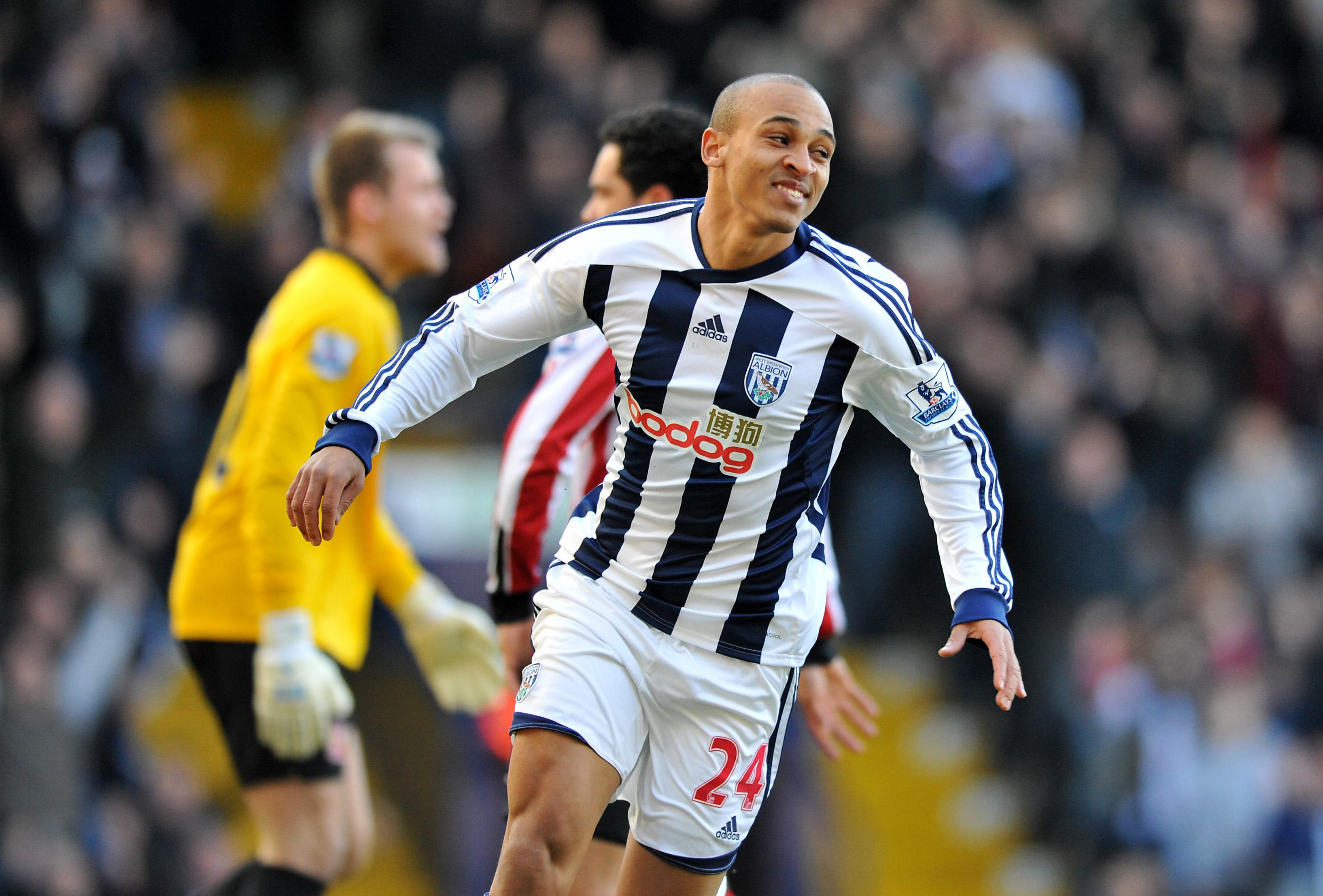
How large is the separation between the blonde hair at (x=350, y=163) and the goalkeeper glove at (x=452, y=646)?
1.43 meters

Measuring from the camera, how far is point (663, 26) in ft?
38.7

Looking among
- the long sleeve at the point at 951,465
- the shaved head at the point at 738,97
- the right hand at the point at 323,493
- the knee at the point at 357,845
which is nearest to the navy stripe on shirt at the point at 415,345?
the right hand at the point at 323,493

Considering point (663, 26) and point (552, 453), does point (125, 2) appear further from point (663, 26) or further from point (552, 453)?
point (552, 453)

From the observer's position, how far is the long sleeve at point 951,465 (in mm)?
4066

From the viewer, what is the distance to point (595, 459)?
5.04 meters

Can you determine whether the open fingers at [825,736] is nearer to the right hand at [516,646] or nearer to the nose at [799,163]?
the right hand at [516,646]

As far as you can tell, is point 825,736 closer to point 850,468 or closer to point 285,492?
point 285,492

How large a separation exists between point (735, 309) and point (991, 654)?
43.6 inches

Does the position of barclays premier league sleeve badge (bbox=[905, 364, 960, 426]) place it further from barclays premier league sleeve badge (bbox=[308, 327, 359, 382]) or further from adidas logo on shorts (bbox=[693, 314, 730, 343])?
barclays premier league sleeve badge (bbox=[308, 327, 359, 382])

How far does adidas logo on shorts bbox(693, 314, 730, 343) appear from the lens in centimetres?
402

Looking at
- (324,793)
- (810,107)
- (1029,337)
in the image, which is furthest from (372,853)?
(810,107)

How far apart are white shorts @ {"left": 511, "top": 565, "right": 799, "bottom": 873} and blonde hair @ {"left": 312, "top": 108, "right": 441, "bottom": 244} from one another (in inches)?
87.4

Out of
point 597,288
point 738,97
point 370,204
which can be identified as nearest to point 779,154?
point 738,97

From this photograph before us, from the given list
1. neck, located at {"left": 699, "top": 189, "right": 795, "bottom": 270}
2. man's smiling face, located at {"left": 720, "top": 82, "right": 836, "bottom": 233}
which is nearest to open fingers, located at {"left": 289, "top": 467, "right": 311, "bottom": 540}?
neck, located at {"left": 699, "top": 189, "right": 795, "bottom": 270}
